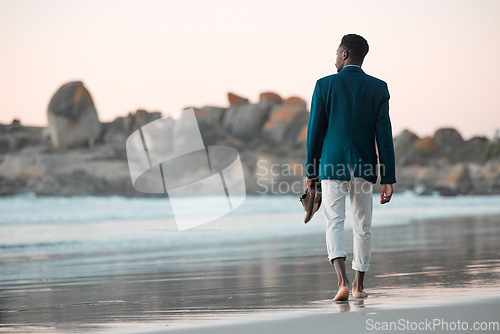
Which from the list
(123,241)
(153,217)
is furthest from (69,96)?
(123,241)

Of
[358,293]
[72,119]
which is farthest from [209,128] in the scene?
[358,293]

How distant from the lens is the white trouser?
4.12 metres

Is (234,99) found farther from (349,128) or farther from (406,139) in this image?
(349,128)

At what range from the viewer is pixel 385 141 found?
416 cm

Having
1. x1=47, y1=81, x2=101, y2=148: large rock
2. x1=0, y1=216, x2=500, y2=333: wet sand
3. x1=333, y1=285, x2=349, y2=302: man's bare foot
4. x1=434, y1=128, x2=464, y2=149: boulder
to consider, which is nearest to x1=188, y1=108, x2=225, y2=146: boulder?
x1=47, y1=81, x2=101, y2=148: large rock

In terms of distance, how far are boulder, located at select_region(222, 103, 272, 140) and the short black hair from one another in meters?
94.0

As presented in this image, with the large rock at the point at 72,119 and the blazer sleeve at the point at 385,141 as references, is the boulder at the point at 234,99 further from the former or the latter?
the blazer sleeve at the point at 385,141

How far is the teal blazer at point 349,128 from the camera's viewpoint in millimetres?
4117

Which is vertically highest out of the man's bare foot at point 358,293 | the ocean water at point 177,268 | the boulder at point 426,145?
the boulder at point 426,145

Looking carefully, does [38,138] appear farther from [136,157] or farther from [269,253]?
[269,253]

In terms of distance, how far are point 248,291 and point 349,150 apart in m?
1.27

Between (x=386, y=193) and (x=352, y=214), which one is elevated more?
(x=386, y=193)

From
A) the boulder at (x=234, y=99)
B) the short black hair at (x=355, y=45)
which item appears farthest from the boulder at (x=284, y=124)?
the short black hair at (x=355, y=45)

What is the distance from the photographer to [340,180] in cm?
410
